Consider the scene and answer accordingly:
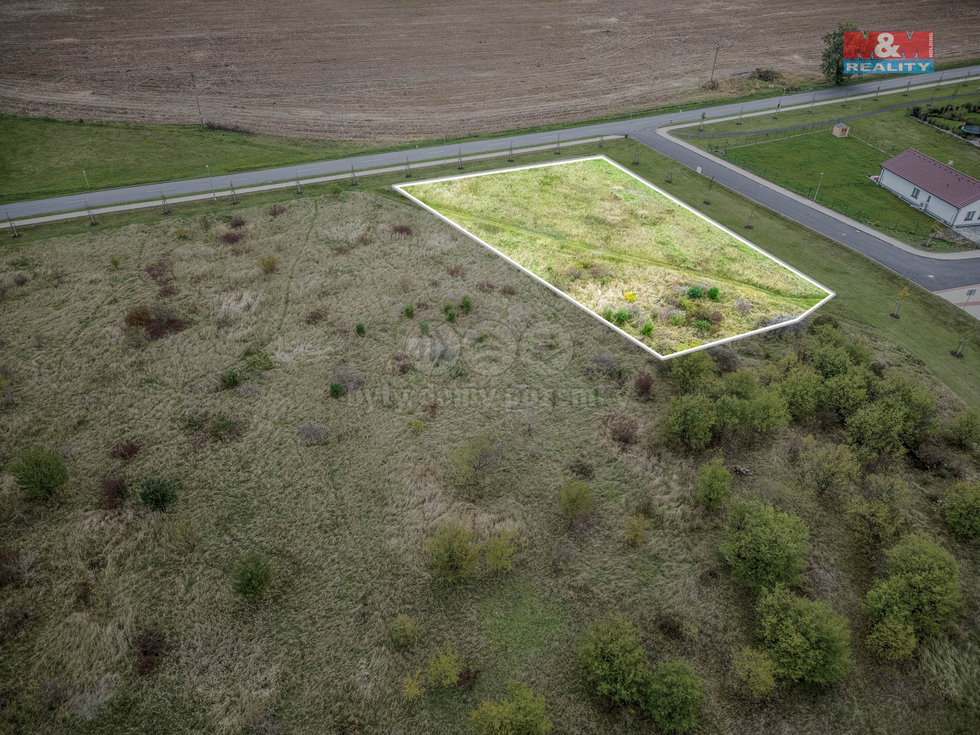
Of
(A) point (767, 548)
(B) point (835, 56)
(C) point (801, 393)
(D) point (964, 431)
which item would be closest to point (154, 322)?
(A) point (767, 548)

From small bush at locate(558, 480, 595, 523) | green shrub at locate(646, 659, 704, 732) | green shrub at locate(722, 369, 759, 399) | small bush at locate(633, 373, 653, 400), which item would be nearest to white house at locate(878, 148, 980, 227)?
green shrub at locate(722, 369, 759, 399)

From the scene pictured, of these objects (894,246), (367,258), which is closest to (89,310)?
(367,258)

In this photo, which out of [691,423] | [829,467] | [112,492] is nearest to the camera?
A: [112,492]

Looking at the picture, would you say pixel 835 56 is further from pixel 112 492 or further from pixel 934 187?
pixel 112 492

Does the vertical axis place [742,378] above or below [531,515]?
above

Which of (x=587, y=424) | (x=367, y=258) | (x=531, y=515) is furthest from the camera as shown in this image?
(x=367, y=258)

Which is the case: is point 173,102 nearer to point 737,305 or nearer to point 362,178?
point 362,178

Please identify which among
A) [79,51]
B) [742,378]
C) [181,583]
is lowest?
[181,583]
